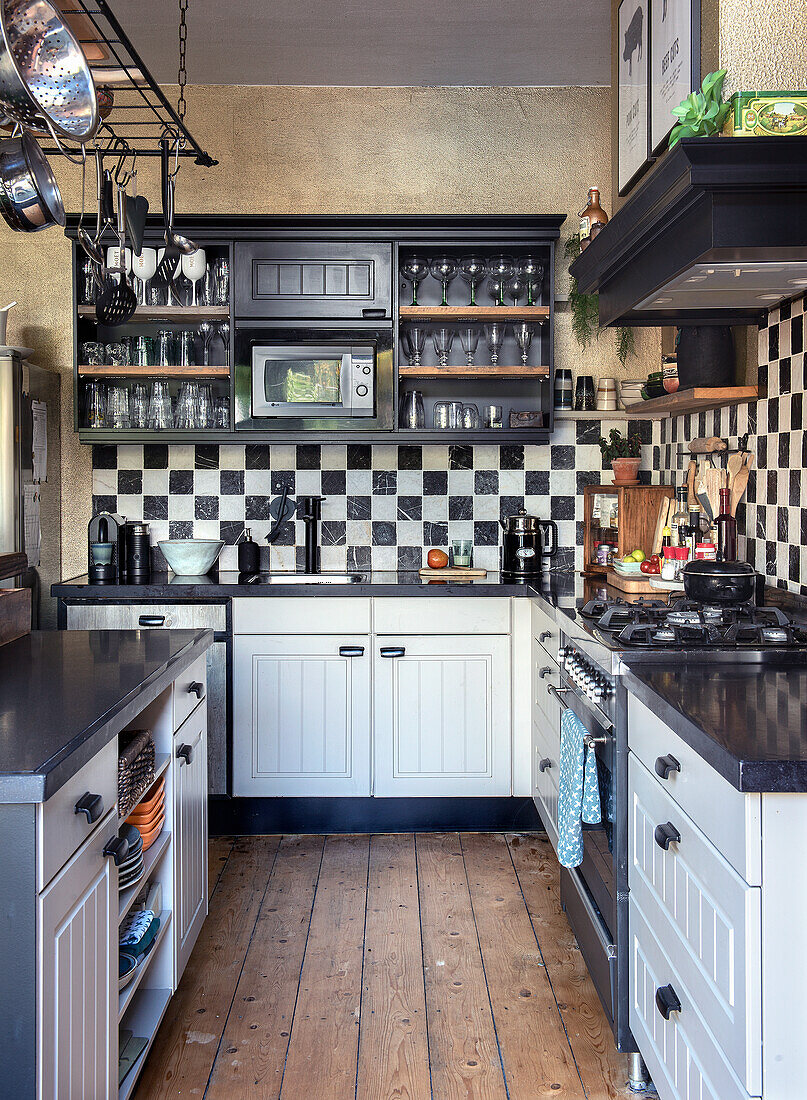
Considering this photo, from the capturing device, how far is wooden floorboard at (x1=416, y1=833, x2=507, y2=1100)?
6.91 feet

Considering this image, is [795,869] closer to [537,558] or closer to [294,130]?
[537,558]

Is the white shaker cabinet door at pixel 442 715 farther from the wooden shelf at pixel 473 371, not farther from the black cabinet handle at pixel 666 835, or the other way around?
the black cabinet handle at pixel 666 835

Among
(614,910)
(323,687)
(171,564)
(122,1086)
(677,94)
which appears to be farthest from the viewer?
(171,564)

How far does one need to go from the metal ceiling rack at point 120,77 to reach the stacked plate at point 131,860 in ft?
4.84

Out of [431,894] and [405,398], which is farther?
[405,398]

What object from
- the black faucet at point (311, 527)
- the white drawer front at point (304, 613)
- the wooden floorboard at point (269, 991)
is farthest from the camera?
the black faucet at point (311, 527)

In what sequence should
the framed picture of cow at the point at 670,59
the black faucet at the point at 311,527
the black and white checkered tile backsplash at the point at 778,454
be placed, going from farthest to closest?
the black faucet at the point at 311,527 < the black and white checkered tile backsplash at the point at 778,454 < the framed picture of cow at the point at 670,59

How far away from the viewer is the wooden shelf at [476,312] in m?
3.79

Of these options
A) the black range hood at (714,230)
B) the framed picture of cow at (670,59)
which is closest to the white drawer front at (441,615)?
the black range hood at (714,230)

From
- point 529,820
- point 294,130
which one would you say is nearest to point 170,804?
point 529,820

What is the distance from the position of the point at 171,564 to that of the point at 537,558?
1.51 metres

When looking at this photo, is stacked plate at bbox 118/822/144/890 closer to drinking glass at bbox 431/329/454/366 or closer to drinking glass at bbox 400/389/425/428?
drinking glass at bbox 400/389/425/428

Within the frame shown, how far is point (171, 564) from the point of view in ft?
12.8

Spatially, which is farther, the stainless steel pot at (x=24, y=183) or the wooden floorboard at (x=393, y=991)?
the wooden floorboard at (x=393, y=991)
